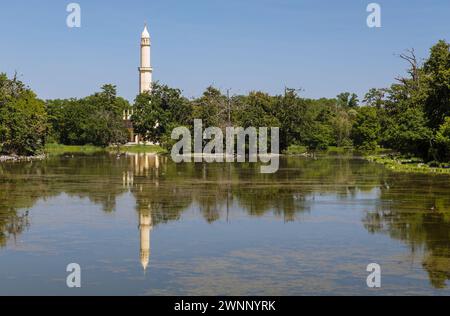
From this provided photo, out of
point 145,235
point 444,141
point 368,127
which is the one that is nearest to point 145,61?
point 368,127

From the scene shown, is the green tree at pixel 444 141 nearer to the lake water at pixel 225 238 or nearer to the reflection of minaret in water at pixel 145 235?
the lake water at pixel 225 238

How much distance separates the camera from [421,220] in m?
24.0

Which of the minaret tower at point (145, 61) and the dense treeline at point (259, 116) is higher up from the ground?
the minaret tower at point (145, 61)

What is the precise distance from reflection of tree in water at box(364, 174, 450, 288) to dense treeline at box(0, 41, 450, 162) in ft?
53.5

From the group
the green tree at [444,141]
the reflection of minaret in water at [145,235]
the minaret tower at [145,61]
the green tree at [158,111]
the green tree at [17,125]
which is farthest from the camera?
the minaret tower at [145,61]

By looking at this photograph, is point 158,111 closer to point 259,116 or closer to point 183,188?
point 259,116

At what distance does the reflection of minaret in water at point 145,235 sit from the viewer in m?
17.5

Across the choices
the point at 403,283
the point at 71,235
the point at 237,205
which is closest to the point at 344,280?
the point at 403,283

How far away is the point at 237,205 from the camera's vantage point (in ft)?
94.4

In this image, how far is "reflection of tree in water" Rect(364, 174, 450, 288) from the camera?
1726 cm

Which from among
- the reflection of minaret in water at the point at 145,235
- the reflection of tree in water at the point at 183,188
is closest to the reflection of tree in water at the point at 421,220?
the reflection of tree in water at the point at 183,188

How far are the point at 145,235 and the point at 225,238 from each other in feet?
7.16

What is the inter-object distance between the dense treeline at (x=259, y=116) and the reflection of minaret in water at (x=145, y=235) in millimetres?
28843
